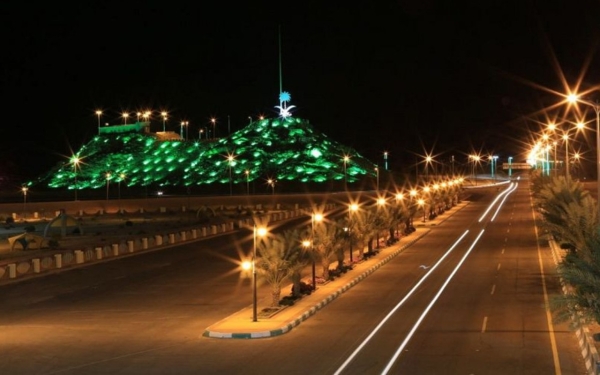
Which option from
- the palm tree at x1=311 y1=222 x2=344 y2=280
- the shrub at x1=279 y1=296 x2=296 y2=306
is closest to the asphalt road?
the shrub at x1=279 y1=296 x2=296 y2=306

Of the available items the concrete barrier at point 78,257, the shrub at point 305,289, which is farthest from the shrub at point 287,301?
the concrete barrier at point 78,257

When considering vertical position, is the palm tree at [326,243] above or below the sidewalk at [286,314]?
above

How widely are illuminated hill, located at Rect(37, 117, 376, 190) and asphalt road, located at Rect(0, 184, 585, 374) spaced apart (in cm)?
9434

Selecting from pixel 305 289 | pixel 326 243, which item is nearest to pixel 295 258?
pixel 305 289

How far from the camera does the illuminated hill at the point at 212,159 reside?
14612 cm

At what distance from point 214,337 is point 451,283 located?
1447cm

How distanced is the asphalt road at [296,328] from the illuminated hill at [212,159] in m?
94.3

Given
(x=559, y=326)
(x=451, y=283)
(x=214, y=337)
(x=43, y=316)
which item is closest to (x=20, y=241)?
(x=43, y=316)

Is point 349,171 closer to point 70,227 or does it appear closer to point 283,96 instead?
point 283,96

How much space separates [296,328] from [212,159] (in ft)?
438

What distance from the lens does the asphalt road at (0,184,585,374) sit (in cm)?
1947

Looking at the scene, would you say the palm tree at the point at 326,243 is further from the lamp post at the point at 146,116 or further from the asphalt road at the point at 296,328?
the lamp post at the point at 146,116

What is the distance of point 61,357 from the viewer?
69.3 ft

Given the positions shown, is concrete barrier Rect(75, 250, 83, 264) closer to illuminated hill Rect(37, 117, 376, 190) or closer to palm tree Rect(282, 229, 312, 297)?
palm tree Rect(282, 229, 312, 297)
